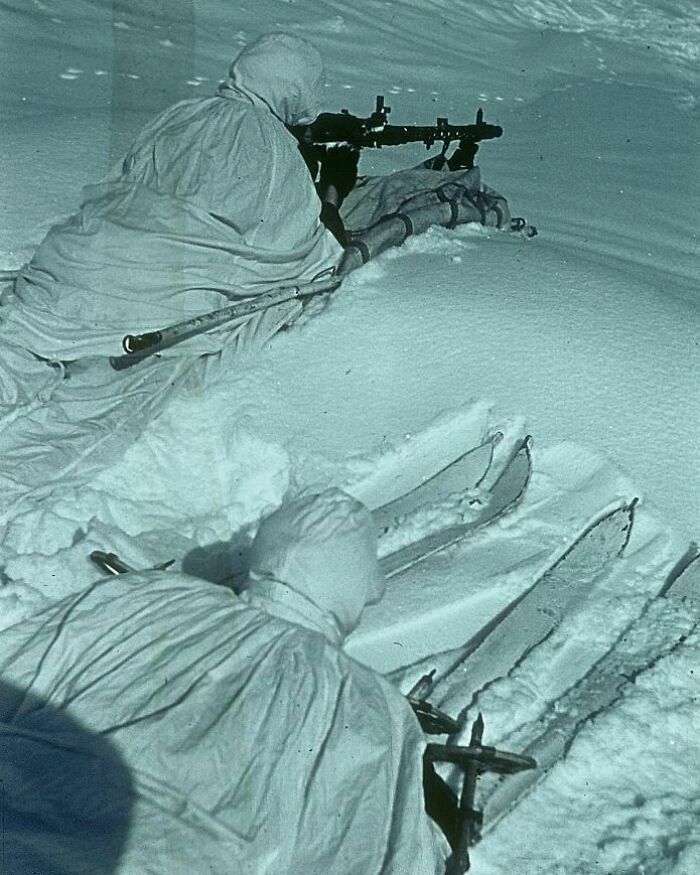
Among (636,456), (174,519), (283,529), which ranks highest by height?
(283,529)

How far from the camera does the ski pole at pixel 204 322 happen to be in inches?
106

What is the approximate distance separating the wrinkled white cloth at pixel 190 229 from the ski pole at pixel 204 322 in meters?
0.02

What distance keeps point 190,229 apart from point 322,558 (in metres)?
1.41

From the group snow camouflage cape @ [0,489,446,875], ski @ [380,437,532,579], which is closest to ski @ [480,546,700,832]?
snow camouflage cape @ [0,489,446,875]

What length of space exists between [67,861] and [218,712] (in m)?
0.28

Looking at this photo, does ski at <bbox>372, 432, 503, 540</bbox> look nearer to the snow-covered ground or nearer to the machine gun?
the snow-covered ground

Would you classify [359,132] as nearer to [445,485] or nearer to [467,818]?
[445,485]

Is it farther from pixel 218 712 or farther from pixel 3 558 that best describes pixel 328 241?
pixel 218 712

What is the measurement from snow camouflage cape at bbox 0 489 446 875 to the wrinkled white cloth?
118cm

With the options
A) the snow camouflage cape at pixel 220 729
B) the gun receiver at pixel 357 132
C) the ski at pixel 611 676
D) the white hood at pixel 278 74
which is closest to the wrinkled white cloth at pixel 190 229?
the white hood at pixel 278 74

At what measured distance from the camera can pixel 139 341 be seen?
2.69 metres

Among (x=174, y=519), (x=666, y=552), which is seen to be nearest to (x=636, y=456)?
(x=666, y=552)

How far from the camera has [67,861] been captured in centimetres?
123

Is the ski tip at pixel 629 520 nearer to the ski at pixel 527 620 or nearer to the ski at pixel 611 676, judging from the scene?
the ski at pixel 527 620
